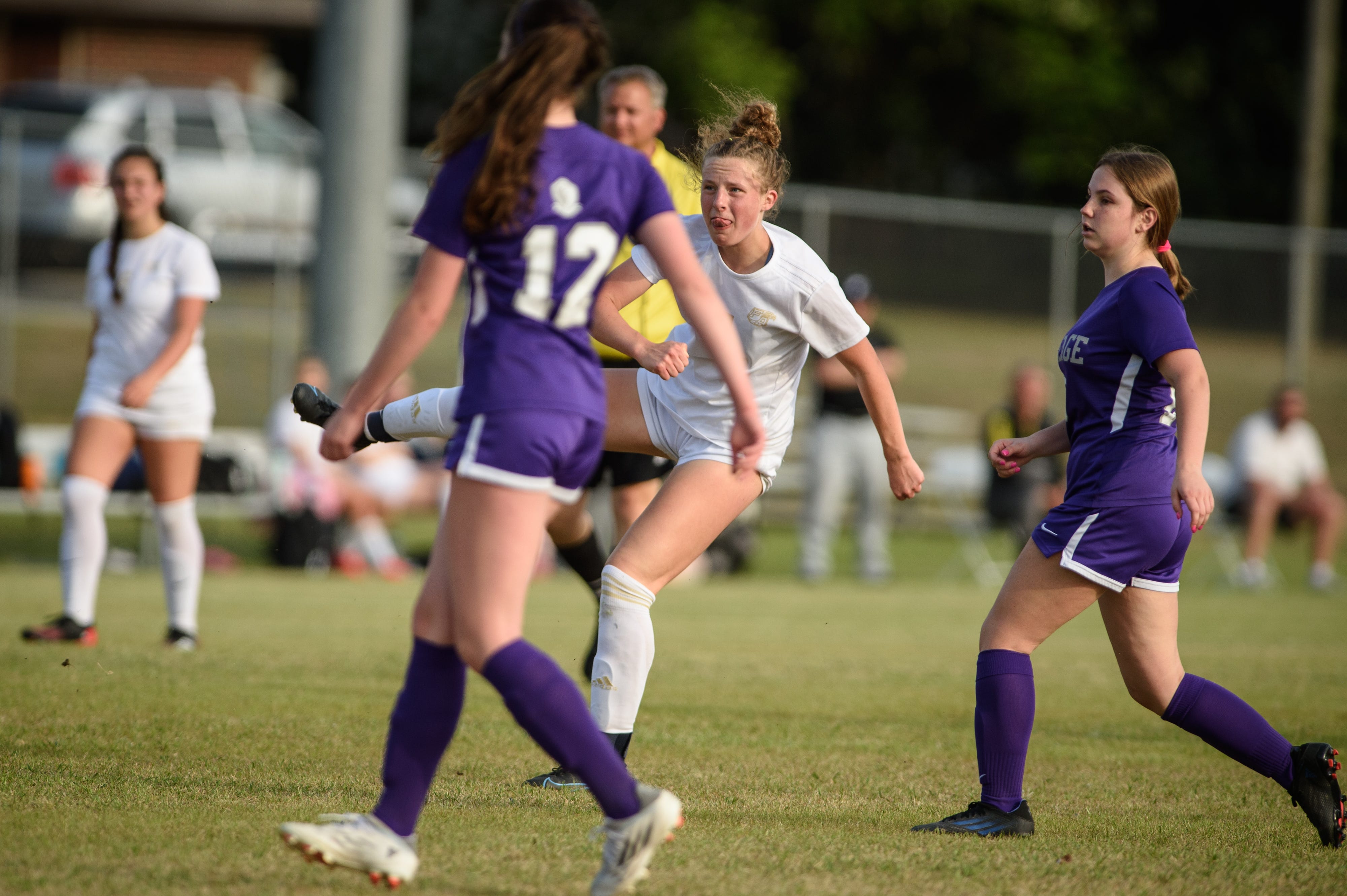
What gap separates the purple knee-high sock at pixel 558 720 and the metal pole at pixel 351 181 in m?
10.5

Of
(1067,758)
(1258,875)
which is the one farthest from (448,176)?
(1067,758)

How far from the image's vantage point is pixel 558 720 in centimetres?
308

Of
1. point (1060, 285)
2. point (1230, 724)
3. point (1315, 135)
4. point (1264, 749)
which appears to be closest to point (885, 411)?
point (1230, 724)

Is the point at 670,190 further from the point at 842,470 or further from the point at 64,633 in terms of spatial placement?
the point at 842,470

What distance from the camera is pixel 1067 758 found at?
5.26 meters

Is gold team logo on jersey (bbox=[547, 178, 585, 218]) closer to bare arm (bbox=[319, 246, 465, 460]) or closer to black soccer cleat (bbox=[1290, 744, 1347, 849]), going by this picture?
bare arm (bbox=[319, 246, 465, 460])

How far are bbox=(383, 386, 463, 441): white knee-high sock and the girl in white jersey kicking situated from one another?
64 cm

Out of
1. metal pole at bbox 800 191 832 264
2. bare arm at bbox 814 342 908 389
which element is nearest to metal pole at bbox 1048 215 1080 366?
metal pole at bbox 800 191 832 264

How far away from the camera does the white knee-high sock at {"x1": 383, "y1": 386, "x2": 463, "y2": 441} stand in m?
4.53

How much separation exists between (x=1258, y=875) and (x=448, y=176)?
2.68m

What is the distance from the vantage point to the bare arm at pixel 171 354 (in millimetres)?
6379

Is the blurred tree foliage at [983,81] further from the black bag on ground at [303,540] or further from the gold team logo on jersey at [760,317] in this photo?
the gold team logo on jersey at [760,317]

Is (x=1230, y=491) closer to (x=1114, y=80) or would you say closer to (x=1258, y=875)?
(x=1258, y=875)

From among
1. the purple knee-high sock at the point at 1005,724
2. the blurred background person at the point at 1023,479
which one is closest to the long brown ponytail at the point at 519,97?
the purple knee-high sock at the point at 1005,724
